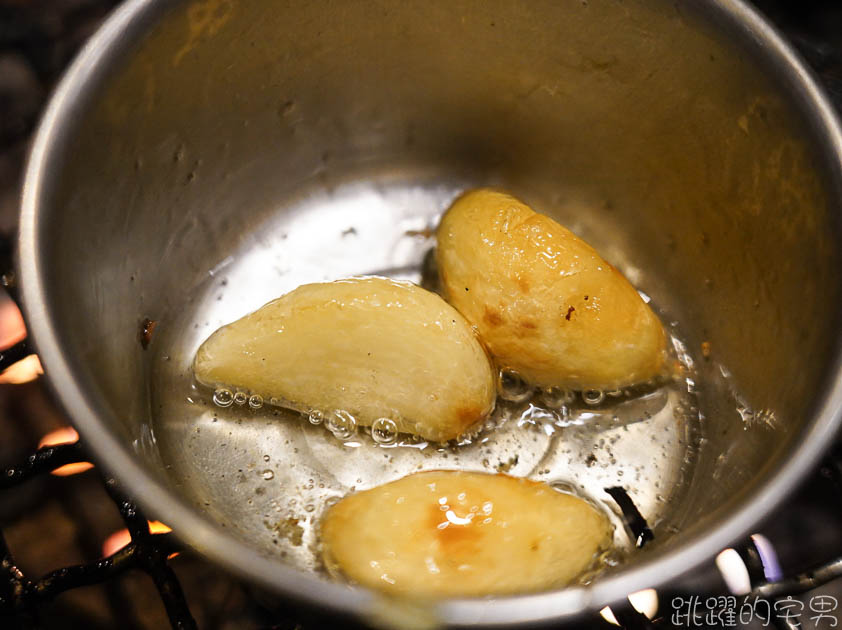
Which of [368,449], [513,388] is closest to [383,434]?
[368,449]

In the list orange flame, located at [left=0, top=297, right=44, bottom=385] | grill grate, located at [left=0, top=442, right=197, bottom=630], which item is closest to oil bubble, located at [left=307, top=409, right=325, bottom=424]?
grill grate, located at [left=0, top=442, right=197, bottom=630]

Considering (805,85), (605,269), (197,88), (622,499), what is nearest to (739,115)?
(805,85)

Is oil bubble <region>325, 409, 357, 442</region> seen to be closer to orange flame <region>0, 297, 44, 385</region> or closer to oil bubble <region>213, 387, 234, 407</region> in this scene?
oil bubble <region>213, 387, 234, 407</region>

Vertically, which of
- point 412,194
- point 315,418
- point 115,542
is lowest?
point 115,542

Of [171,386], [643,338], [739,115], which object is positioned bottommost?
[171,386]

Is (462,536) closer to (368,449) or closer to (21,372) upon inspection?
(368,449)

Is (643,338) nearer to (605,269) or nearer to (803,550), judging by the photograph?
(605,269)

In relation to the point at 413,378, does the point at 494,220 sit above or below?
above

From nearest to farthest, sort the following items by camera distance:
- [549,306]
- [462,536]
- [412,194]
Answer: [462,536] < [549,306] < [412,194]
